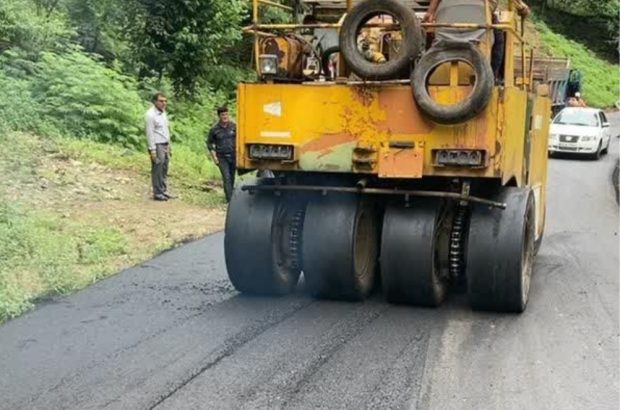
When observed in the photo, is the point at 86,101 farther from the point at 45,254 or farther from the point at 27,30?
the point at 45,254

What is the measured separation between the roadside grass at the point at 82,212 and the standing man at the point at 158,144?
0.29m

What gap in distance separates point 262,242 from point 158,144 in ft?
20.8

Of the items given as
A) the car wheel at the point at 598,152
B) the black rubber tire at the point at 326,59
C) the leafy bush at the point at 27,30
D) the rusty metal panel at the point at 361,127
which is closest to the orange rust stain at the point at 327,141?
the rusty metal panel at the point at 361,127

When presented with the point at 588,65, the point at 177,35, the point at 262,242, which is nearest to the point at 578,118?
the point at 177,35

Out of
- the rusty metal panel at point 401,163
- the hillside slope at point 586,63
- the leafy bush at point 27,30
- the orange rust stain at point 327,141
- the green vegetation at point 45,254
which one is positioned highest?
the hillside slope at point 586,63

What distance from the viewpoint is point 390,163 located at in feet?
24.2

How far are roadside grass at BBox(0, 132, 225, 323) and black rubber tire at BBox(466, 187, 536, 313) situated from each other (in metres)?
3.67

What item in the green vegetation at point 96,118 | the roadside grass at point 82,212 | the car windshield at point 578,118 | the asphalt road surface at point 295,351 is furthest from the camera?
the car windshield at point 578,118

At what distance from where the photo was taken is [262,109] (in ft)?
24.9

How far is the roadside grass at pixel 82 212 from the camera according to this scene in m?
8.80

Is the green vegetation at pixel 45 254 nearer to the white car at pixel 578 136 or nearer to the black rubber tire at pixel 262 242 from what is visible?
the black rubber tire at pixel 262 242

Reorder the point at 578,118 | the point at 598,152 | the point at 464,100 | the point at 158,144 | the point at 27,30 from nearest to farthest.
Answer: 1. the point at 464,100
2. the point at 158,144
3. the point at 27,30
4. the point at 598,152
5. the point at 578,118

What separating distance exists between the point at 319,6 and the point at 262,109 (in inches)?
75.1

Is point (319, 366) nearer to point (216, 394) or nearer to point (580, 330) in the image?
point (216, 394)
